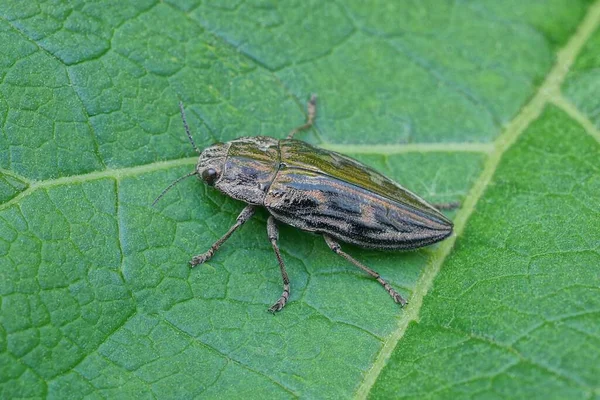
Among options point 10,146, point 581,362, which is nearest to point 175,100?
point 10,146

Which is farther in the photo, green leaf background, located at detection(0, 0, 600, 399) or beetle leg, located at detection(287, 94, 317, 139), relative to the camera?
beetle leg, located at detection(287, 94, 317, 139)

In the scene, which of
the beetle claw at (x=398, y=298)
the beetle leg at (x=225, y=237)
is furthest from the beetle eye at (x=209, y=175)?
the beetle claw at (x=398, y=298)

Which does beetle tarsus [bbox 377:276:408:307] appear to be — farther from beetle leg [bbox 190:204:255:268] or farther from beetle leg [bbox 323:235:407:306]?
beetle leg [bbox 190:204:255:268]

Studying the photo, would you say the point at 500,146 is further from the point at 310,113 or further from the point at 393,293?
the point at 393,293

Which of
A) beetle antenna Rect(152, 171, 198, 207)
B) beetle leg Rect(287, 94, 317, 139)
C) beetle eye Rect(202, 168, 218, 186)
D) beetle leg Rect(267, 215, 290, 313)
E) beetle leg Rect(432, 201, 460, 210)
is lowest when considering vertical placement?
beetle leg Rect(267, 215, 290, 313)

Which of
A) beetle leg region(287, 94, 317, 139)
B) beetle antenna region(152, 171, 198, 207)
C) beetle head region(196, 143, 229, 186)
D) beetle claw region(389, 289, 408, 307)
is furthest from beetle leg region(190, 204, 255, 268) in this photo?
beetle claw region(389, 289, 408, 307)

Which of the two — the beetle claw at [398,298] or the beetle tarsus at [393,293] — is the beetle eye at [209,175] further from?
the beetle claw at [398,298]
